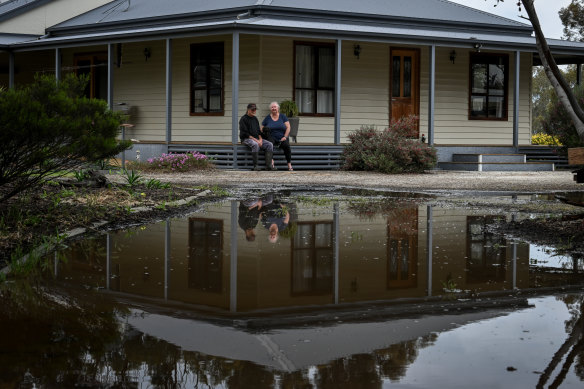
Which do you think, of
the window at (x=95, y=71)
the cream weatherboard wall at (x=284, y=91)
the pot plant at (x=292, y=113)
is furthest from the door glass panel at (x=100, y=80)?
the pot plant at (x=292, y=113)

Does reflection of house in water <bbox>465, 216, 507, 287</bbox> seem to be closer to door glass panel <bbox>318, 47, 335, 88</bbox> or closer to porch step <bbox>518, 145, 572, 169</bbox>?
door glass panel <bbox>318, 47, 335, 88</bbox>

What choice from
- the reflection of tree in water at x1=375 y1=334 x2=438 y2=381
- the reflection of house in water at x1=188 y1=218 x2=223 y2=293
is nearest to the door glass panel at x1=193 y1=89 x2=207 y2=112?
the reflection of house in water at x1=188 y1=218 x2=223 y2=293

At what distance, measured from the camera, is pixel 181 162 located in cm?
1936

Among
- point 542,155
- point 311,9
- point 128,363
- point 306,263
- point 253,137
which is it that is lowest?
point 128,363

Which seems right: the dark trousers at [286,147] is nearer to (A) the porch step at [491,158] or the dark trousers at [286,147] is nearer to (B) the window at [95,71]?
(A) the porch step at [491,158]

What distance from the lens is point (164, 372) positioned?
3.62 metres

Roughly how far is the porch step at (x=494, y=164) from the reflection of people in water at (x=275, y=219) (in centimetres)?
1199

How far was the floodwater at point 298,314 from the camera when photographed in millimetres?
3625

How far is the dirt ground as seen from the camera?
788cm

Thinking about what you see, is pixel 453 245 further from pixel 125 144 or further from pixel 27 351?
pixel 27 351

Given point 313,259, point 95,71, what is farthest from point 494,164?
point 313,259

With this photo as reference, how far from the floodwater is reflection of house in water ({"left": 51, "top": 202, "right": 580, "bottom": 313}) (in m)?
0.02

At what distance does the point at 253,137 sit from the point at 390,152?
324 cm

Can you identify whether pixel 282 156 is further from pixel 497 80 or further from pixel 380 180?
pixel 497 80
